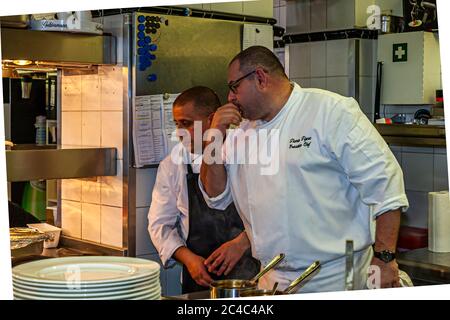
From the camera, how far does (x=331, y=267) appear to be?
1.65 metres

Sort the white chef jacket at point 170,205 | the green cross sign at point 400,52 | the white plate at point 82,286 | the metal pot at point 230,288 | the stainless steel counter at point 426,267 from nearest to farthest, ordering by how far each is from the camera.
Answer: the white plate at point 82,286 → the metal pot at point 230,288 → the white chef jacket at point 170,205 → the stainless steel counter at point 426,267 → the green cross sign at point 400,52

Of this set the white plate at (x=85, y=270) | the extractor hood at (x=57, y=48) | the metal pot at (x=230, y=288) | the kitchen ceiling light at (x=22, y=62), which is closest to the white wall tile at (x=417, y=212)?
the extractor hood at (x=57, y=48)

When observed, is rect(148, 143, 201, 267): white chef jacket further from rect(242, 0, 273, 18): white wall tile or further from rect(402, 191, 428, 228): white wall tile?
rect(402, 191, 428, 228): white wall tile

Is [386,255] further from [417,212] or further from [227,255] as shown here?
[417,212]

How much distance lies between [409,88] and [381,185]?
1.28 metres

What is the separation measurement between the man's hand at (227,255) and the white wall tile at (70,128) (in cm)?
46

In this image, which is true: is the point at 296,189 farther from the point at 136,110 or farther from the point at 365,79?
the point at 365,79

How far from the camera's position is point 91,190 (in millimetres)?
2035

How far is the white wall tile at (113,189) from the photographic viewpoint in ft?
6.55

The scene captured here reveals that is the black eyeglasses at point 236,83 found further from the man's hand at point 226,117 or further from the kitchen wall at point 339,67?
the kitchen wall at point 339,67

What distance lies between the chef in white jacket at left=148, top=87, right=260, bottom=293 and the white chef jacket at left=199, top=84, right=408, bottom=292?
11 centimetres

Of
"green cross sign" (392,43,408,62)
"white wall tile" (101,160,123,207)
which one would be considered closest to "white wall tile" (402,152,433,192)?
"green cross sign" (392,43,408,62)

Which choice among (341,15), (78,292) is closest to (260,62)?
(78,292)
